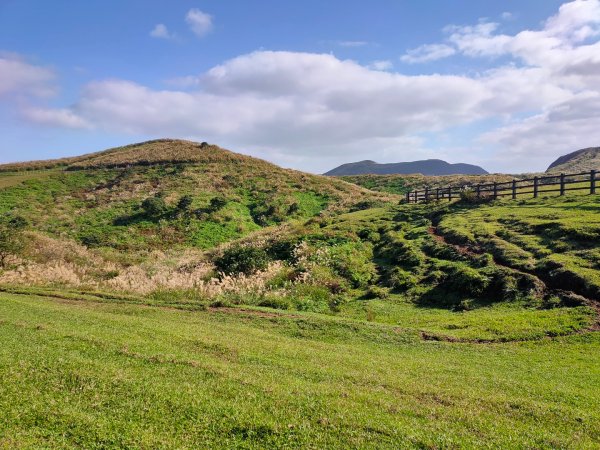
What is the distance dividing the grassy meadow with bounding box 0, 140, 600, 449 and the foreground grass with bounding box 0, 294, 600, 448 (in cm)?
5

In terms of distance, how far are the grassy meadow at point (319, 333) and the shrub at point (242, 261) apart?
181mm

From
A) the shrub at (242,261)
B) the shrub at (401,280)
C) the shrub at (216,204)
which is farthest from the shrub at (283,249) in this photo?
the shrub at (216,204)

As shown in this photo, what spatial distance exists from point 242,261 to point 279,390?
2011cm

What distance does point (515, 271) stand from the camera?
2109cm

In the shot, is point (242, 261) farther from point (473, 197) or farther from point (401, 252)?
point (473, 197)

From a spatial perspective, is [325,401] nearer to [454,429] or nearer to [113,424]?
[454,429]

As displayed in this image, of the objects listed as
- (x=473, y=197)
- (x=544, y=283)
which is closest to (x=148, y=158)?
(x=473, y=197)

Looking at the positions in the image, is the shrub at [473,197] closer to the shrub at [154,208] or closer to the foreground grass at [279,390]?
the foreground grass at [279,390]

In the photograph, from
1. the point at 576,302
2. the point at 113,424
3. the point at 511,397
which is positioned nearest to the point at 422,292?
the point at 576,302

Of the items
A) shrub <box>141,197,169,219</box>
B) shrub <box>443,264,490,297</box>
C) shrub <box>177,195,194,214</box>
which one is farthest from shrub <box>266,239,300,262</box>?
shrub <box>141,197,169,219</box>

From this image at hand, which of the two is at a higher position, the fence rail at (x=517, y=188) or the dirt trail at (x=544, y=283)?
the fence rail at (x=517, y=188)

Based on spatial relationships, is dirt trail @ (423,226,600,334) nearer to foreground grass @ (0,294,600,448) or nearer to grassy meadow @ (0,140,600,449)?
grassy meadow @ (0,140,600,449)

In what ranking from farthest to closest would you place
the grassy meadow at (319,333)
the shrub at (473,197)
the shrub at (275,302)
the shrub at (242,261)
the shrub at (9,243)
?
the shrub at (473,197) → the shrub at (9,243) → the shrub at (242,261) → the shrub at (275,302) → the grassy meadow at (319,333)

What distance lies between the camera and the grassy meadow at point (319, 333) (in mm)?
8227
